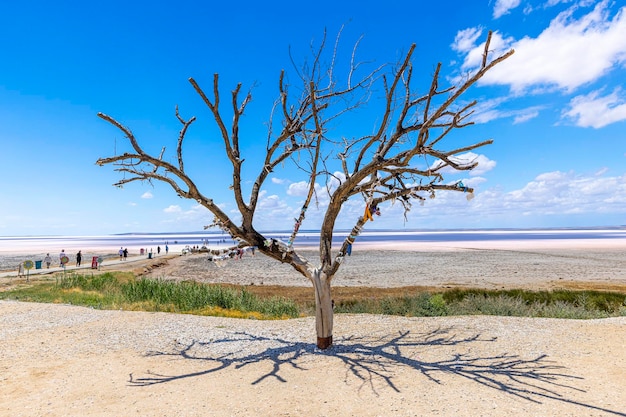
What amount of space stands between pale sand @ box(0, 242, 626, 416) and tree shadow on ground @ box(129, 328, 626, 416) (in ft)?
0.06

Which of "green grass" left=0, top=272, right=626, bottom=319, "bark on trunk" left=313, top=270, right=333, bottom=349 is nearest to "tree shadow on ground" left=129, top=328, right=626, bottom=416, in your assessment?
"bark on trunk" left=313, top=270, right=333, bottom=349

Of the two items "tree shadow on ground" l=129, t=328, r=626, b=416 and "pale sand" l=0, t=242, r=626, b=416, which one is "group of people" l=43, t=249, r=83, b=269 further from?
"tree shadow on ground" l=129, t=328, r=626, b=416

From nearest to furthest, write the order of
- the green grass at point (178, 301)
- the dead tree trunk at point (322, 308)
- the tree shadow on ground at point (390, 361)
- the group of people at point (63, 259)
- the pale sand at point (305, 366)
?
the pale sand at point (305, 366) < the tree shadow on ground at point (390, 361) < the dead tree trunk at point (322, 308) < the green grass at point (178, 301) < the group of people at point (63, 259)

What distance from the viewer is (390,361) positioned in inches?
248

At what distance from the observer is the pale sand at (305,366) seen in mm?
4785

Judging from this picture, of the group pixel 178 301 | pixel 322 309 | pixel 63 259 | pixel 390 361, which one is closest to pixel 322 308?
pixel 322 309

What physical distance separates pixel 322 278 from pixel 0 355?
225 inches

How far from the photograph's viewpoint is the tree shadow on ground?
535 centimetres

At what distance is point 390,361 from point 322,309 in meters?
1.34

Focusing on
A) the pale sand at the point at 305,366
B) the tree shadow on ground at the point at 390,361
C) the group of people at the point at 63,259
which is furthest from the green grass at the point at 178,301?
the group of people at the point at 63,259

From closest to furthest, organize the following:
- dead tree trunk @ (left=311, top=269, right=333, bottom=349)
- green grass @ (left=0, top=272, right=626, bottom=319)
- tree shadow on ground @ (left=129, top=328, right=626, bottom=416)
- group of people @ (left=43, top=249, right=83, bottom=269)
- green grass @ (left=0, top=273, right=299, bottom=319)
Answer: tree shadow on ground @ (left=129, top=328, right=626, bottom=416) < dead tree trunk @ (left=311, top=269, right=333, bottom=349) < green grass @ (left=0, top=272, right=626, bottom=319) < green grass @ (left=0, top=273, right=299, bottom=319) < group of people @ (left=43, top=249, right=83, bottom=269)

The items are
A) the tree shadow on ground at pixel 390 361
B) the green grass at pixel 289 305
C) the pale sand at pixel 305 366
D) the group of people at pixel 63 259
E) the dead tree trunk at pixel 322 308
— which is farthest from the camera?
the group of people at pixel 63 259

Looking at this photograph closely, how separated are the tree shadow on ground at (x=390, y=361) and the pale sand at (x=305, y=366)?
20mm

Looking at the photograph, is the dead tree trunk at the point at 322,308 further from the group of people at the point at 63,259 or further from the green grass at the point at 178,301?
the group of people at the point at 63,259
